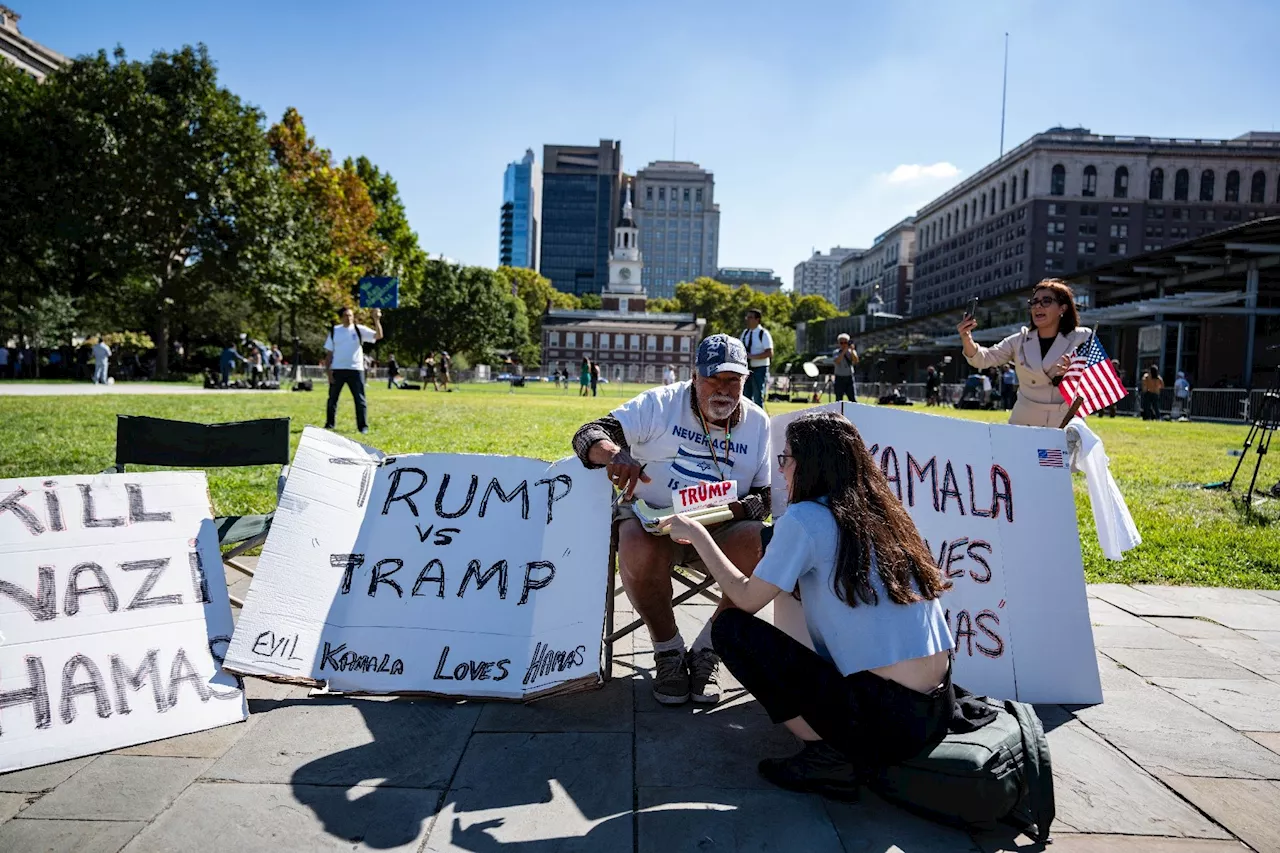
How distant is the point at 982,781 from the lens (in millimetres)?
2342

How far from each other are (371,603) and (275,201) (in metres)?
32.6

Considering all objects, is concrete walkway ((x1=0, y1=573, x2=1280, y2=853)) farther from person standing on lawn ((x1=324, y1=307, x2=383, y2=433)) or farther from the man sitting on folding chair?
person standing on lawn ((x1=324, y1=307, x2=383, y2=433))

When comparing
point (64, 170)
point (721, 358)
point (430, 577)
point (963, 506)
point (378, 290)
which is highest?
point (64, 170)

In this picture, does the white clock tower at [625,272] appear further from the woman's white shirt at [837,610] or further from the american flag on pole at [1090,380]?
the woman's white shirt at [837,610]

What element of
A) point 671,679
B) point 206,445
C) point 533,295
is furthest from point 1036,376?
point 533,295

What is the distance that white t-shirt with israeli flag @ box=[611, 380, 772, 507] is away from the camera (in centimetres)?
360

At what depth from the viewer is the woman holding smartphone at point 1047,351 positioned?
5070 millimetres

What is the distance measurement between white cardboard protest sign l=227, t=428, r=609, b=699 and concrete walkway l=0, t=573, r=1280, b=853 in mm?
171

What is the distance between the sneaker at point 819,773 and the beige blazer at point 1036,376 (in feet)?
10.1

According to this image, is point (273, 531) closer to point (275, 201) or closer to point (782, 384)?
point (275, 201)

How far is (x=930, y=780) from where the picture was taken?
2.39 meters

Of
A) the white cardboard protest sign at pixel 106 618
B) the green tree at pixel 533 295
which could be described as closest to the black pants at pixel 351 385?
the white cardboard protest sign at pixel 106 618

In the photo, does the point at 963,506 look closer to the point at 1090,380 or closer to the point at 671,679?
the point at 671,679

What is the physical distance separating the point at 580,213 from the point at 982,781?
623 feet
